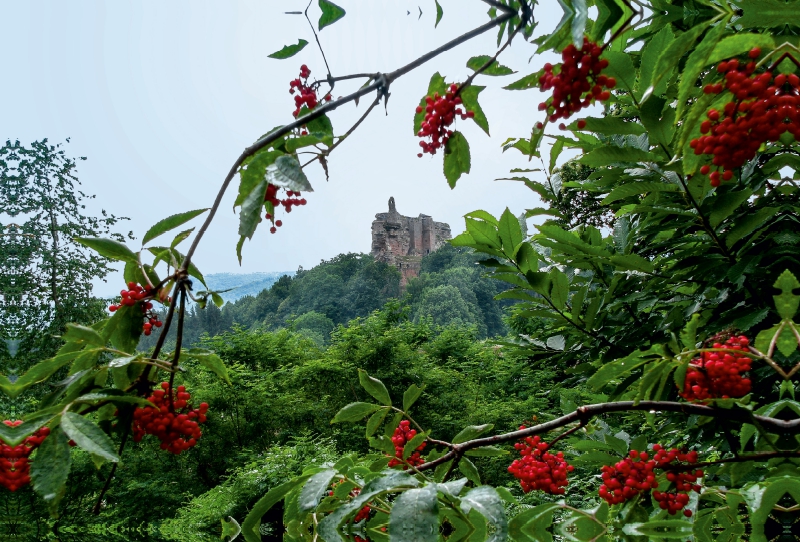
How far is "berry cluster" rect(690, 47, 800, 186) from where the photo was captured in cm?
50

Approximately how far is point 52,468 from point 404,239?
163 ft

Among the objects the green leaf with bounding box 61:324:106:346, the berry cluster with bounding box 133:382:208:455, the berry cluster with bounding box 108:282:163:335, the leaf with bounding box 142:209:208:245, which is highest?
the leaf with bounding box 142:209:208:245

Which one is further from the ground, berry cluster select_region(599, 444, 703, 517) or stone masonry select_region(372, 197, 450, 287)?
stone masonry select_region(372, 197, 450, 287)

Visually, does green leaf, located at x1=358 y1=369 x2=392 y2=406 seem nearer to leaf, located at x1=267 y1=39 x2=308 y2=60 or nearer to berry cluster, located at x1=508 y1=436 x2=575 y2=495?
berry cluster, located at x1=508 y1=436 x2=575 y2=495

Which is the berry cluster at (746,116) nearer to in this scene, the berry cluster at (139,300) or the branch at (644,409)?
the branch at (644,409)

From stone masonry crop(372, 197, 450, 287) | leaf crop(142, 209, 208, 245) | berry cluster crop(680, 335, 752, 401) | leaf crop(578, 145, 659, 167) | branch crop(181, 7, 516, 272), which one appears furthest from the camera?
stone masonry crop(372, 197, 450, 287)

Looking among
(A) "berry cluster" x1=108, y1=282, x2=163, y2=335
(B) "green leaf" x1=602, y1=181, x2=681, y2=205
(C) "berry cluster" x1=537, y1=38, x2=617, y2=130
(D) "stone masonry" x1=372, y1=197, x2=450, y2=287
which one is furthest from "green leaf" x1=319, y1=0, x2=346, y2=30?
(D) "stone masonry" x1=372, y1=197, x2=450, y2=287

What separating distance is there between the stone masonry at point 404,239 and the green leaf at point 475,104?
42.8 m

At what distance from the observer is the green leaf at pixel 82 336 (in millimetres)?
579

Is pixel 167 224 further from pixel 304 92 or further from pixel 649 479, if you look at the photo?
pixel 649 479

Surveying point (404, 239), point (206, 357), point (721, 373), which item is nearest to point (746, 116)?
point (721, 373)

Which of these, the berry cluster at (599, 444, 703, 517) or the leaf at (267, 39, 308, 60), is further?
the berry cluster at (599, 444, 703, 517)

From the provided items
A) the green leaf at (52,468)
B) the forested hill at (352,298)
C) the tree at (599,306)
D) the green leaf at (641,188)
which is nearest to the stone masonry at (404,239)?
the forested hill at (352,298)

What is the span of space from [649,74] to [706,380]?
54 centimetres
